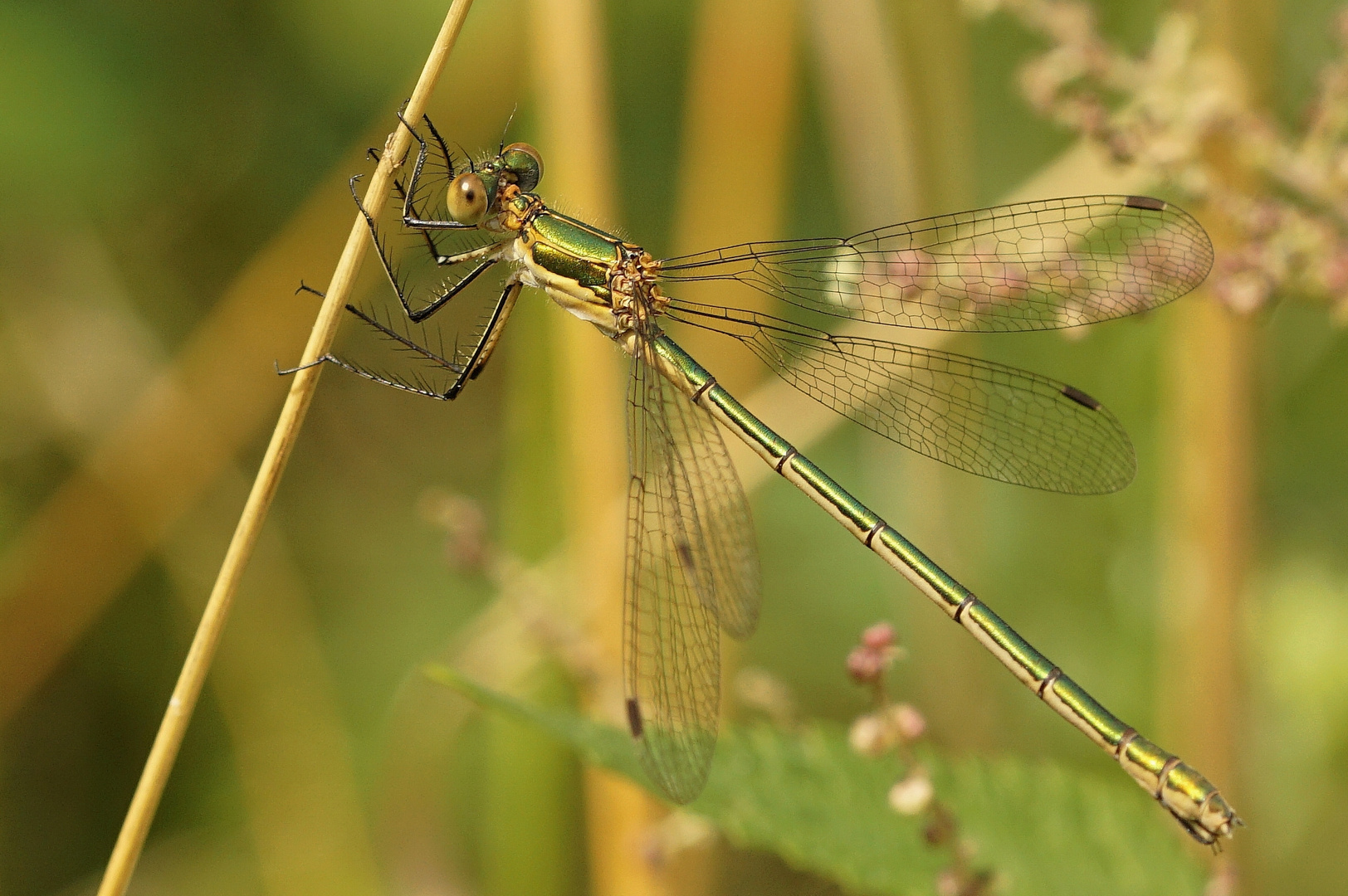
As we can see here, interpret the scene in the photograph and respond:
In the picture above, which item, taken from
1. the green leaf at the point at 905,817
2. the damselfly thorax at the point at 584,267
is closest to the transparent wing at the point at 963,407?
the damselfly thorax at the point at 584,267

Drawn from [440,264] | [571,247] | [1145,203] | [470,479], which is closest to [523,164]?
[571,247]

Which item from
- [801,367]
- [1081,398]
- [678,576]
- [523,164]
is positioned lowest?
[678,576]

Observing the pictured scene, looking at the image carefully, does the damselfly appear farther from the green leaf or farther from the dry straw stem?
the dry straw stem

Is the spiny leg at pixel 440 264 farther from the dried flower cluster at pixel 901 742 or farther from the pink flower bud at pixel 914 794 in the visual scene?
the pink flower bud at pixel 914 794

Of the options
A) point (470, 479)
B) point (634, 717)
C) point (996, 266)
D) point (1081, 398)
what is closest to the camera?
point (634, 717)

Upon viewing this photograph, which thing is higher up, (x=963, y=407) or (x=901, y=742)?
(x=963, y=407)

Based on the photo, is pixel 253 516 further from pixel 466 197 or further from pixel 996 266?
pixel 996 266

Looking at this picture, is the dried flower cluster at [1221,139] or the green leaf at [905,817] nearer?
the green leaf at [905,817]
